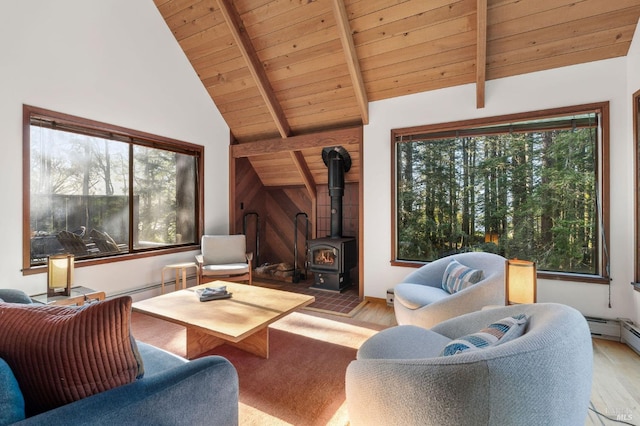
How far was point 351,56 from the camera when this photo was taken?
3309 mm

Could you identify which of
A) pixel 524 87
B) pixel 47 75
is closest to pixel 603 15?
pixel 524 87

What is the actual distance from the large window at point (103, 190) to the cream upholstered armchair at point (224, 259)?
48cm

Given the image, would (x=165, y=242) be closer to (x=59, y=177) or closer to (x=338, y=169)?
(x=59, y=177)

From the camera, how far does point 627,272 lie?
9.14ft

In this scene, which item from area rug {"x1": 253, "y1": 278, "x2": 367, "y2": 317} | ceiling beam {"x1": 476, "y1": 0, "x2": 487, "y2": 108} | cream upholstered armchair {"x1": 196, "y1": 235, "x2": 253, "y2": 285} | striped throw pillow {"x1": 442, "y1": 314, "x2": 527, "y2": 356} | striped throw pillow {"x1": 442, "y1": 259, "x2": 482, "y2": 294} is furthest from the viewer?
cream upholstered armchair {"x1": 196, "y1": 235, "x2": 253, "y2": 285}

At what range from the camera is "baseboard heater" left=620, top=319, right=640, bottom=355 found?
2.49 meters

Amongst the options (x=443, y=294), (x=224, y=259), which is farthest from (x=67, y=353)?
(x=224, y=259)

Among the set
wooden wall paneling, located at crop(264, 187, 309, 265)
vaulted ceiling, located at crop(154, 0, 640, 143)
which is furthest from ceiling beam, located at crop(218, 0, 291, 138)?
wooden wall paneling, located at crop(264, 187, 309, 265)

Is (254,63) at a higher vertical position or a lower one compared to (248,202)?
higher

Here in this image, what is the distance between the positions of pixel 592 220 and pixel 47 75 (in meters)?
5.41

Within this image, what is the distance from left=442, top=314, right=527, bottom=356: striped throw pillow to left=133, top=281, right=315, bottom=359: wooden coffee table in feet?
4.13

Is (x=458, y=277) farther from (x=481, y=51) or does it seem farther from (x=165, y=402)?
(x=165, y=402)

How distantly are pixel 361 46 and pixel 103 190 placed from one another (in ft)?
10.9

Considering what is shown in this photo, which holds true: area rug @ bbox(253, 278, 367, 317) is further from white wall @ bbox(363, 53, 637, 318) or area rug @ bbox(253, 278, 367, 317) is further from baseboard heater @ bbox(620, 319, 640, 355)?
baseboard heater @ bbox(620, 319, 640, 355)
